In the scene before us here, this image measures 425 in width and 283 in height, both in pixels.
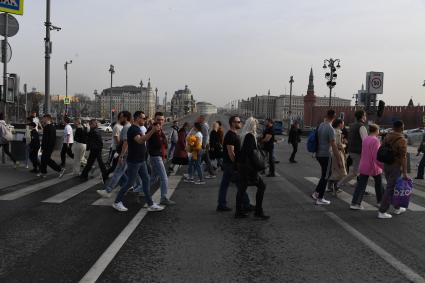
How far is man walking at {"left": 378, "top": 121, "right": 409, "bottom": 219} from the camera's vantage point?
730 cm

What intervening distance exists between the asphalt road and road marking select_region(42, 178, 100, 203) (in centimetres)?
4

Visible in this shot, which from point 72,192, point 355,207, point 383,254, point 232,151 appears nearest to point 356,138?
point 355,207

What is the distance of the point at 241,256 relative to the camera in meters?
5.16

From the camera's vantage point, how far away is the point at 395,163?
7383mm

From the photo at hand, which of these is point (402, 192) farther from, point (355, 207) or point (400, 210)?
point (355, 207)

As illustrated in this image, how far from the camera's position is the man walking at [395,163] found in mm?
7297

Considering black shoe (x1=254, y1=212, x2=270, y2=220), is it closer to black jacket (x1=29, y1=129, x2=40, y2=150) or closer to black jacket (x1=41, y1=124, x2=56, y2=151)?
black jacket (x1=41, y1=124, x2=56, y2=151)

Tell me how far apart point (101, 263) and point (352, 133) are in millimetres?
6481

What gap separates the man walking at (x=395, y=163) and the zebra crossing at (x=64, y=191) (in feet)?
14.5

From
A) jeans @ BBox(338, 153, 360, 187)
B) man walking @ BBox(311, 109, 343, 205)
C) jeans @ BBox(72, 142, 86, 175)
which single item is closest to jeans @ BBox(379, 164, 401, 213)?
man walking @ BBox(311, 109, 343, 205)

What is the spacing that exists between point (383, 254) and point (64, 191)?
22.6 feet

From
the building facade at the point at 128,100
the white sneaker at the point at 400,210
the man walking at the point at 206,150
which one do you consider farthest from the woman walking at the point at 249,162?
the building facade at the point at 128,100

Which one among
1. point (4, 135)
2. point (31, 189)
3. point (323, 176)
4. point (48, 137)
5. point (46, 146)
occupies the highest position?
point (48, 137)

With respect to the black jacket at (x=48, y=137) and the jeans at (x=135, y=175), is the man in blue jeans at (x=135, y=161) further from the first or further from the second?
the black jacket at (x=48, y=137)
